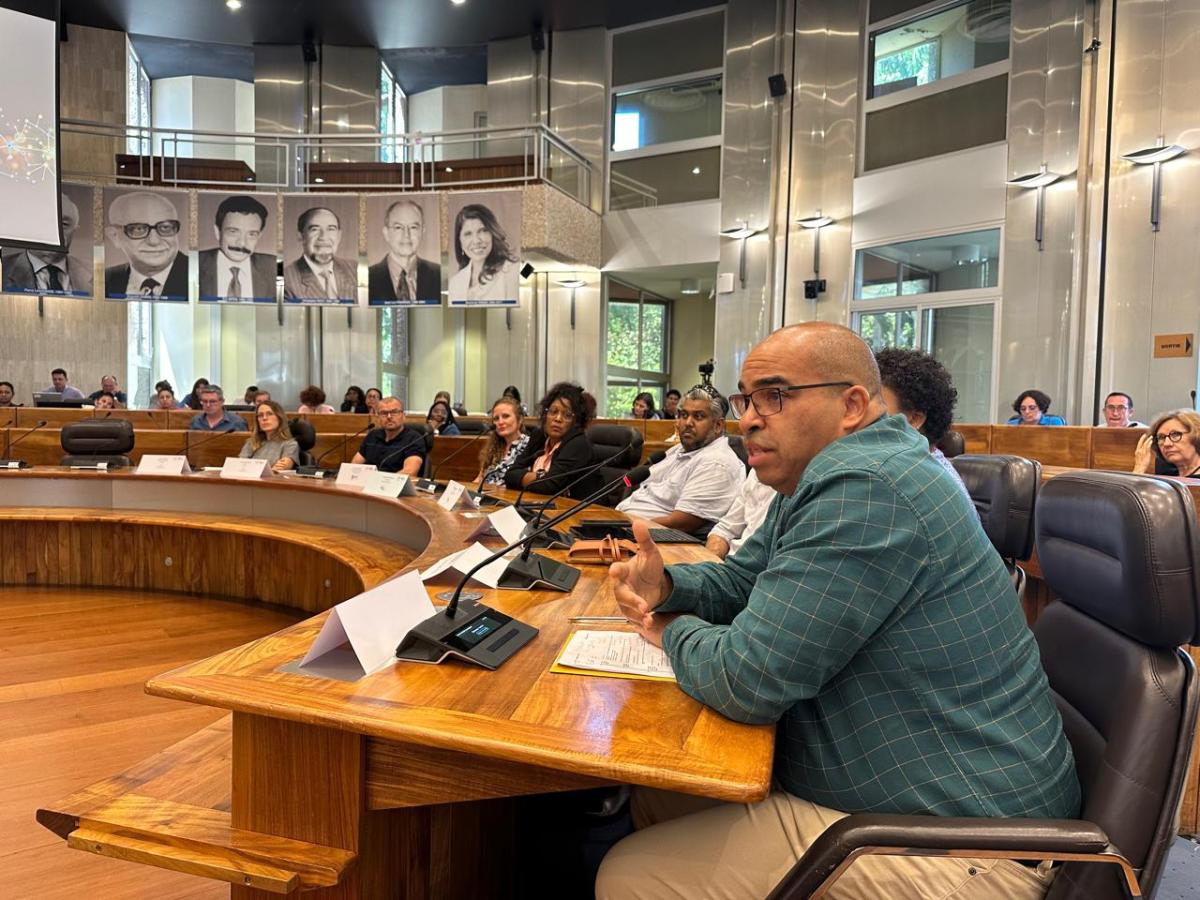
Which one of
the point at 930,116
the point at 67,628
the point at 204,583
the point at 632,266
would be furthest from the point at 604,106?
the point at 67,628

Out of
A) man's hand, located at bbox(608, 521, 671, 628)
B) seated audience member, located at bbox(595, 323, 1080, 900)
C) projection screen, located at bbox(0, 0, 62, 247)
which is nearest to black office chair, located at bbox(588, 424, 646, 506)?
man's hand, located at bbox(608, 521, 671, 628)

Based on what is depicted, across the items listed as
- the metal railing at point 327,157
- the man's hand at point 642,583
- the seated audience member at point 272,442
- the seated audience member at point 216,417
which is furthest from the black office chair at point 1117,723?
the metal railing at point 327,157

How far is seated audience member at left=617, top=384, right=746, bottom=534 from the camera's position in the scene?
2943mm

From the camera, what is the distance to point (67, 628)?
3705mm

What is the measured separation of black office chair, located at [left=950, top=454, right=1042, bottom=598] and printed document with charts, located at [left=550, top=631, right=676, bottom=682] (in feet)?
3.33

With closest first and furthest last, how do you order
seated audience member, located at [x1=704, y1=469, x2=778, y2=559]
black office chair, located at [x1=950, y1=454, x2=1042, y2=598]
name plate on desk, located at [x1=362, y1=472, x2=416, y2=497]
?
black office chair, located at [x1=950, y1=454, x2=1042, y2=598] < seated audience member, located at [x1=704, y1=469, x2=778, y2=559] < name plate on desk, located at [x1=362, y1=472, x2=416, y2=497]

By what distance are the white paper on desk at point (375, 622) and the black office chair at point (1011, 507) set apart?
4.40 ft

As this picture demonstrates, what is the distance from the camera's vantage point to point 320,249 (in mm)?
9008

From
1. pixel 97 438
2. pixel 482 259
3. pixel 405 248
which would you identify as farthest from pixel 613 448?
pixel 405 248

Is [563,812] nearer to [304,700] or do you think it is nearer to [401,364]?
[304,700]

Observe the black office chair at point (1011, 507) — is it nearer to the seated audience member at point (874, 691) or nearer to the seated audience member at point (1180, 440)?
the seated audience member at point (874, 691)

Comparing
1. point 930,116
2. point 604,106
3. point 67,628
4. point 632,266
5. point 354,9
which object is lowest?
point 67,628

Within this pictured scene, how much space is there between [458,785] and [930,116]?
348 inches

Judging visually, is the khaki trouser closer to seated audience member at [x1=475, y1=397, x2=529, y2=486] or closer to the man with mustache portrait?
seated audience member at [x1=475, y1=397, x2=529, y2=486]
